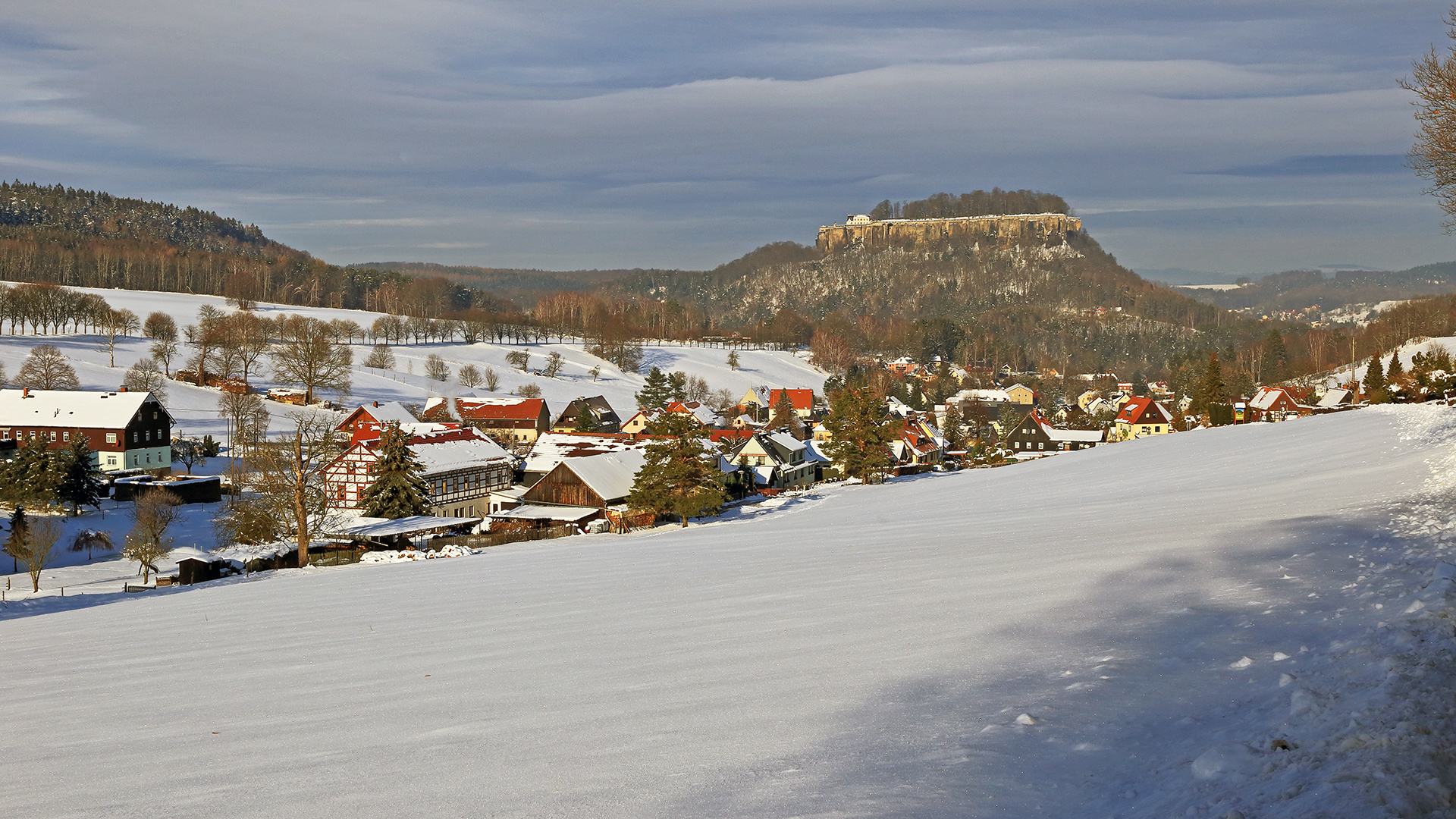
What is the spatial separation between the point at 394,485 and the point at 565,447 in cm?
1463

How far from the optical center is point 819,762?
474 cm

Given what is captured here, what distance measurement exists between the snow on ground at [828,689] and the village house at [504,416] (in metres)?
64.4

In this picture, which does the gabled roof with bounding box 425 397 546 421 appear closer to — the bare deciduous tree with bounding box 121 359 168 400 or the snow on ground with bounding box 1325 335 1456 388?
the bare deciduous tree with bounding box 121 359 168 400

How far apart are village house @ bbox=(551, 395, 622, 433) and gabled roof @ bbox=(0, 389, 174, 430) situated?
3202 cm

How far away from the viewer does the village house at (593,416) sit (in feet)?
259

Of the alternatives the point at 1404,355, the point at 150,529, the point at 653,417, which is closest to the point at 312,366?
the point at 653,417

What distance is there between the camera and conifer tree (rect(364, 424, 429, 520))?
1368 inches

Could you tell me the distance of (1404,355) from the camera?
3765 inches

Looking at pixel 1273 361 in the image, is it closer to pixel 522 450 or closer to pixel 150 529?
pixel 522 450

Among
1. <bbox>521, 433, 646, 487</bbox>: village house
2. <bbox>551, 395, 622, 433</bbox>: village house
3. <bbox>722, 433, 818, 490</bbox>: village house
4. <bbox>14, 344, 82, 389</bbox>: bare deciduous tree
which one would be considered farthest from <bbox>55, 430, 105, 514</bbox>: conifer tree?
<bbox>551, 395, 622, 433</bbox>: village house

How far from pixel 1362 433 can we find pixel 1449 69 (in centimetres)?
1249

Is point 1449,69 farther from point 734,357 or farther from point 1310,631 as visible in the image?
point 734,357

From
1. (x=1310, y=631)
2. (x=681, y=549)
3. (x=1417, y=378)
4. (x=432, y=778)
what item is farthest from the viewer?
(x=1417, y=378)

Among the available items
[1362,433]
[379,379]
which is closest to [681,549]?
[1362,433]
